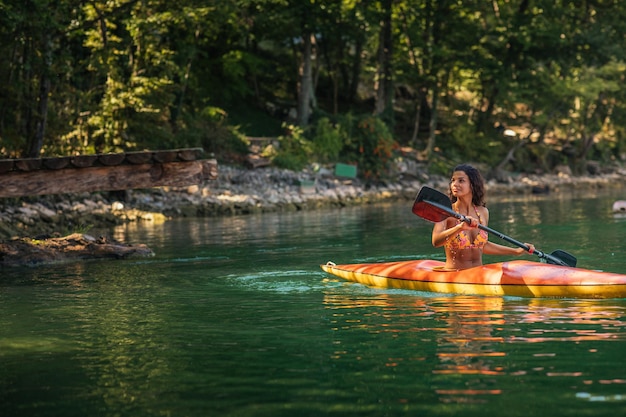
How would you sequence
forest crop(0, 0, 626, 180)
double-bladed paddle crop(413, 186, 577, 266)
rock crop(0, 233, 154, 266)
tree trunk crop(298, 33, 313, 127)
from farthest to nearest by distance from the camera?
1. tree trunk crop(298, 33, 313, 127)
2. forest crop(0, 0, 626, 180)
3. rock crop(0, 233, 154, 266)
4. double-bladed paddle crop(413, 186, 577, 266)

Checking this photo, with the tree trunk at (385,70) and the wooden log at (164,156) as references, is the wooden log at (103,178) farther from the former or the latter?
the tree trunk at (385,70)

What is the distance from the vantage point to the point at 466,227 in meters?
9.14

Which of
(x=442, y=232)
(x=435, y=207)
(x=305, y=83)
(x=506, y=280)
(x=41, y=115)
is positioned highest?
(x=305, y=83)

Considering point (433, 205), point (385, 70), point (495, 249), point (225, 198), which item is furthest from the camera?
point (385, 70)

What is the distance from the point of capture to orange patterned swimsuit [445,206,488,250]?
945 centimetres

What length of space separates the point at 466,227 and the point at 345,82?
32.0 m

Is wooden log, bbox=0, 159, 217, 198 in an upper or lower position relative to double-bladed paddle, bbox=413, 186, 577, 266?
upper

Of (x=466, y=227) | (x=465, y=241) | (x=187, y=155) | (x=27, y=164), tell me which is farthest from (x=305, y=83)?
(x=466, y=227)

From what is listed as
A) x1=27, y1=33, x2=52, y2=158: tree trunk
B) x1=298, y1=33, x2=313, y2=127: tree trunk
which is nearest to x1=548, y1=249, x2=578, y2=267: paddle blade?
x1=27, y1=33, x2=52, y2=158: tree trunk

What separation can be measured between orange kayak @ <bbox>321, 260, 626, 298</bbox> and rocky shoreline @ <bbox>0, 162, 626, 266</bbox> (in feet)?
17.3

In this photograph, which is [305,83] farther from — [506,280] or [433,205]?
[506,280]

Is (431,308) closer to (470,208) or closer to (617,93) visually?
(470,208)

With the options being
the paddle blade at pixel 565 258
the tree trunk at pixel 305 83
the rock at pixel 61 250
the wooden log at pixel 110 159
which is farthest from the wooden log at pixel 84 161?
the tree trunk at pixel 305 83

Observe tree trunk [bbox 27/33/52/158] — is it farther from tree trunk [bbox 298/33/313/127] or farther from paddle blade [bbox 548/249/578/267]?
tree trunk [bbox 298/33/313/127]
